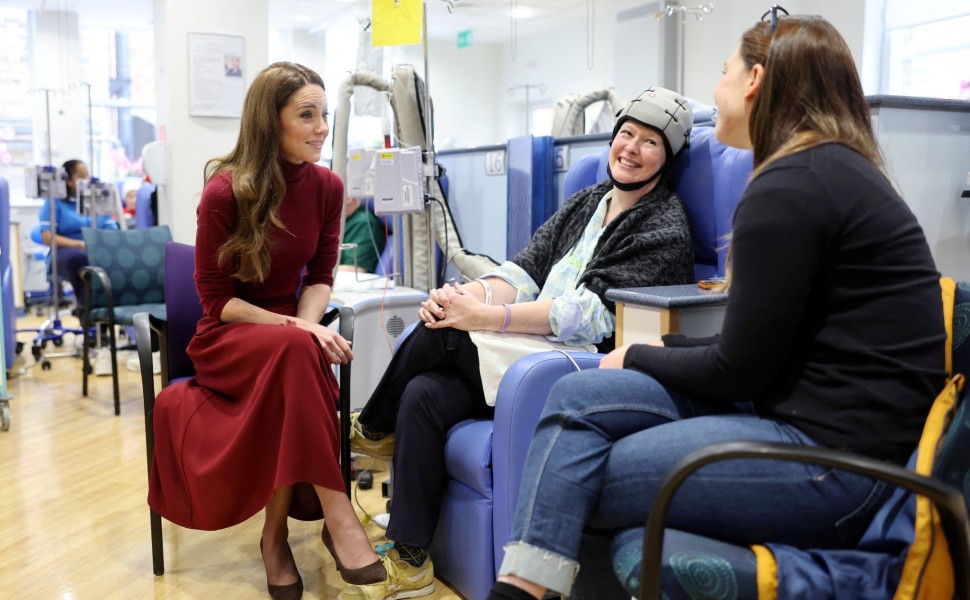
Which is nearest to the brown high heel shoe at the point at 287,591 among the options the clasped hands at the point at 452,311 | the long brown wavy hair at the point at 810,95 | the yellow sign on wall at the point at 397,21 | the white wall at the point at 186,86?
the clasped hands at the point at 452,311

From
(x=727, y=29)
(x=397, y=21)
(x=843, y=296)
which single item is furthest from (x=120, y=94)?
(x=843, y=296)

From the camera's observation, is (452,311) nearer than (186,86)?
Yes

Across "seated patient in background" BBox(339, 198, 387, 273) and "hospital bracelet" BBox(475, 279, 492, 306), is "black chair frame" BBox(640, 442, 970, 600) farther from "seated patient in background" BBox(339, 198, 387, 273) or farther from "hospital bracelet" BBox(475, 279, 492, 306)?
"seated patient in background" BBox(339, 198, 387, 273)

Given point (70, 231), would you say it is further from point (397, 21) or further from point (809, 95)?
point (809, 95)

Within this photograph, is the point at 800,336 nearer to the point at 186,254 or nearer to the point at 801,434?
the point at 801,434

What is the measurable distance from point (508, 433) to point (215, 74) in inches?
154

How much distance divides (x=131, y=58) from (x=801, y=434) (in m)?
10.0

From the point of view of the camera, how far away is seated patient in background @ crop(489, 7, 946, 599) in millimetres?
1184

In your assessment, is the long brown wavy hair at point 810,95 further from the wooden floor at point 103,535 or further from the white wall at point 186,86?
the white wall at point 186,86

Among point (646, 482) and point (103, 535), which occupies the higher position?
point (646, 482)

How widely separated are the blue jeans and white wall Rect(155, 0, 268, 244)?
164 inches

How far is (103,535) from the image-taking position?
2.47 m

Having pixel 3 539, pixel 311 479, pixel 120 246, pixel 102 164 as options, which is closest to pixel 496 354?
pixel 311 479

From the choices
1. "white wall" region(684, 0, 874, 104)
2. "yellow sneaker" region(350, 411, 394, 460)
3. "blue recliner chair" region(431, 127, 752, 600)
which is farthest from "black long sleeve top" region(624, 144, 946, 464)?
"white wall" region(684, 0, 874, 104)
